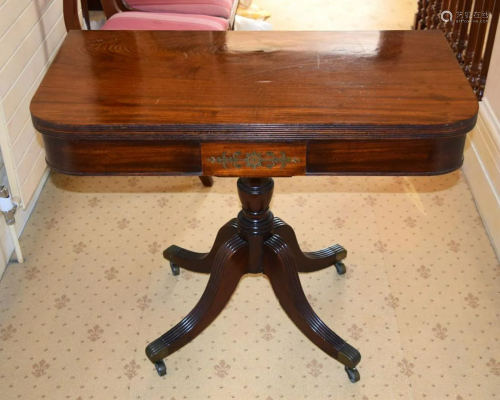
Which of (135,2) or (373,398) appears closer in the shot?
(373,398)

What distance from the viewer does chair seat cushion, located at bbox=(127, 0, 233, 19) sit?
3002mm

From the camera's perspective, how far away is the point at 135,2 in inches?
120

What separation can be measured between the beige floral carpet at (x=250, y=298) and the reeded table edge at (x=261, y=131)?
2.84 ft

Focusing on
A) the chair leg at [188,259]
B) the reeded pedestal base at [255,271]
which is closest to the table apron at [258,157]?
the reeded pedestal base at [255,271]

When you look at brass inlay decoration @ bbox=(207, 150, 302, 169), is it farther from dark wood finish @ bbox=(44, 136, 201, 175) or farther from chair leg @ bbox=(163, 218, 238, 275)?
chair leg @ bbox=(163, 218, 238, 275)

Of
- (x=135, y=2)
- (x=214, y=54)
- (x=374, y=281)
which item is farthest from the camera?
(x=135, y=2)

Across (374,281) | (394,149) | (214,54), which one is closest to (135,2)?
(214,54)

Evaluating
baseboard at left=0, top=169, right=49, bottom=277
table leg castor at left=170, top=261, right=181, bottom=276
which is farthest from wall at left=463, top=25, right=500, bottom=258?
baseboard at left=0, top=169, right=49, bottom=277

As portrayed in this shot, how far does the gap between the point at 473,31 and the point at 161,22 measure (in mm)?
1279

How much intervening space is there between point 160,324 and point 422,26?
2229mm

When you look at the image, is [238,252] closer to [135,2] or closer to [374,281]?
[374,281]

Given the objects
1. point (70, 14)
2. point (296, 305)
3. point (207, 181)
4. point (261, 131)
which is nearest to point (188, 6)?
point (70, 14)

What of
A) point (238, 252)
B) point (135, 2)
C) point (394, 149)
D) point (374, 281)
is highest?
point (394, 149)

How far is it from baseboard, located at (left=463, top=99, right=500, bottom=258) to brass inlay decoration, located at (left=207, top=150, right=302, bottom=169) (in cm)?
123
